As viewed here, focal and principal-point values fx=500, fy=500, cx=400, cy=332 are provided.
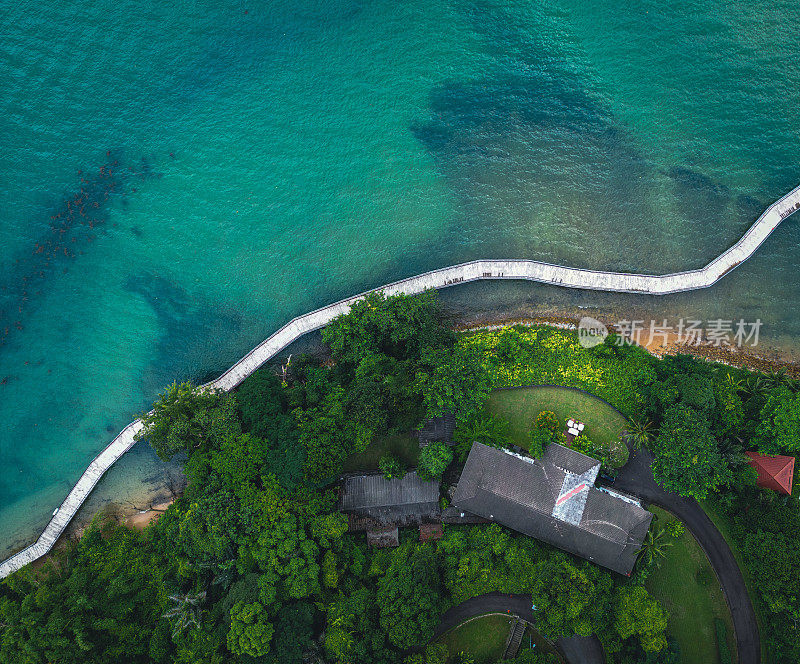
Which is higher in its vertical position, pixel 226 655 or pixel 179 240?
pixel 179 240

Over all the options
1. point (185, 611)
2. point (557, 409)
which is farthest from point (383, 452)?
point (185, 611)

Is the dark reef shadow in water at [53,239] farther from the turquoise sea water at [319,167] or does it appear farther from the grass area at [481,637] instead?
the grass area at [481,637]

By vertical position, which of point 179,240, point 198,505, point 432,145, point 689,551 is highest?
point 432,145

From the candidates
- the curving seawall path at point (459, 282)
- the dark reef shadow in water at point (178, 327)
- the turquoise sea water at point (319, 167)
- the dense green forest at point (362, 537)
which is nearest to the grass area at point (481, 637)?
the dense green forest at point (362, 537)

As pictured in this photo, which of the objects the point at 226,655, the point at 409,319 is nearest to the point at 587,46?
the point at 409,319

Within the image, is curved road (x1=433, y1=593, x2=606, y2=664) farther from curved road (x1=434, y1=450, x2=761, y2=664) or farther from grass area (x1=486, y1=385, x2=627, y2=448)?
grass area (x1=486, y1=385, x2=627, y2=448)

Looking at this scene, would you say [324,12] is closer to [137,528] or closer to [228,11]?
[228,11]

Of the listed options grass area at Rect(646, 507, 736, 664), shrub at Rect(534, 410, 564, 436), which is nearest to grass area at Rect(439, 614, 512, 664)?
grass area at Rect(646, 507, 736, 664)
